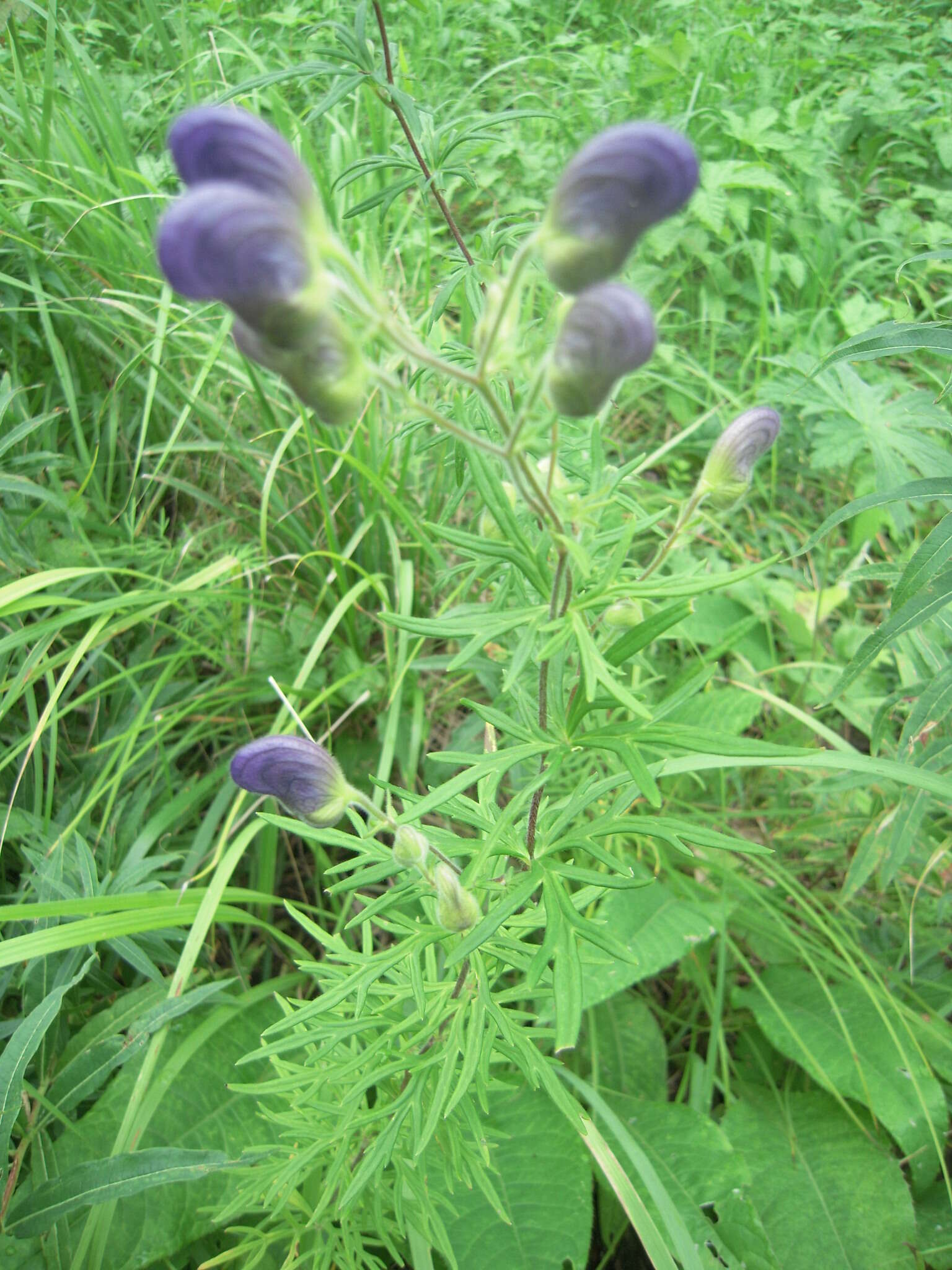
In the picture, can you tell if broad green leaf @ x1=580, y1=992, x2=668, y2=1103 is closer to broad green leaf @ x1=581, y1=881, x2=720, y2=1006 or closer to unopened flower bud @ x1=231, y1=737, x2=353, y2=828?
broad green leaf @ x1=581, y1=881, x2=720, y2=1006

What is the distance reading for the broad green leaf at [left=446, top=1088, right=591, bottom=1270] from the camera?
178cm

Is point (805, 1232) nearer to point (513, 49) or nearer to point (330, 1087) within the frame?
point (330, 1087)

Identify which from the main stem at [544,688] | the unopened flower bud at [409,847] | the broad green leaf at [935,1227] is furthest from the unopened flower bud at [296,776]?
the broad green leaf at [935,1227]

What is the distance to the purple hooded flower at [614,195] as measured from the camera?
79 cm

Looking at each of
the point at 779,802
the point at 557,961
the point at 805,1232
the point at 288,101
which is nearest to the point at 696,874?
the point at 779,802

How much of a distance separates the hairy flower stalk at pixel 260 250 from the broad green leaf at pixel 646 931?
1535 mm

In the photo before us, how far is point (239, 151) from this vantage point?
771 mm

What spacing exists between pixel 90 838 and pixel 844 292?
3701 mm

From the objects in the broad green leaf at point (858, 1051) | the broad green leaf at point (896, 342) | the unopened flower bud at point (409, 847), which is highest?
the broad green leaf at point (896, 342)

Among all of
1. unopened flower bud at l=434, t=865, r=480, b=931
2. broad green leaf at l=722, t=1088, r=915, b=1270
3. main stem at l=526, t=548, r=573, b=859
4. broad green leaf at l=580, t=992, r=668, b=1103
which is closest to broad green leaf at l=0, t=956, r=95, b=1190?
unopened flower bud at l=434, t=865, r=480, b=931

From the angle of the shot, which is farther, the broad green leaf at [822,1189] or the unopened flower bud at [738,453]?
the broad green leaf at [822,1189]

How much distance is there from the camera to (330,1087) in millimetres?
1634

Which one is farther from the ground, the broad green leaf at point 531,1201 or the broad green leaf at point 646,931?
the broad green leaf at point 646,931

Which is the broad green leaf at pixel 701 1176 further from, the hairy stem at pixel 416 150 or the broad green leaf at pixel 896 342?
the hairy stem at pixel 416 150
